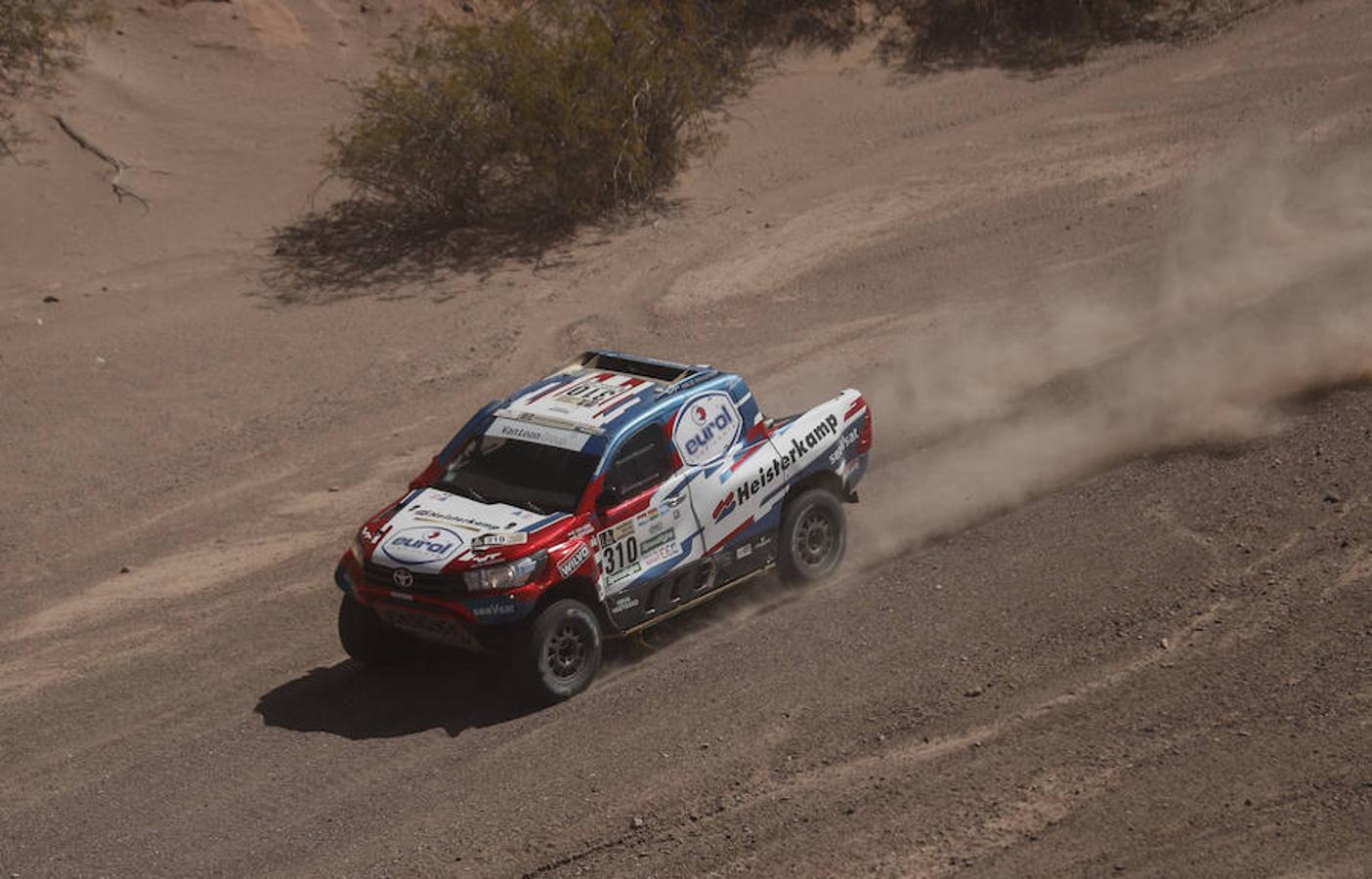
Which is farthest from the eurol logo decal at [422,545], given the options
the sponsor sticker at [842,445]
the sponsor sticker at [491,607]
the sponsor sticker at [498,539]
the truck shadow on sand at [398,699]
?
the sponsor sticker at [842,445]

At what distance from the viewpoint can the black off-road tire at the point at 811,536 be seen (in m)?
12.3

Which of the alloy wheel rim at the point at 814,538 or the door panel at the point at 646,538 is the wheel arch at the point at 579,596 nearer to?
the door panel at the point at 646,538

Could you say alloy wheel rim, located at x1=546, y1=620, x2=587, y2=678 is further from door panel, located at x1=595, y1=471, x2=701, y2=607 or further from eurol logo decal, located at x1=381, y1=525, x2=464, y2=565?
eurol logo decal, located at x1=381, y1=525, x2=464, y2=565

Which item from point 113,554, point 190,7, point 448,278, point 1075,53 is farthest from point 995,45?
point 113,554

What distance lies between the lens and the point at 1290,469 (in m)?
13.3

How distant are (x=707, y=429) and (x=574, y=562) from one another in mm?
1664

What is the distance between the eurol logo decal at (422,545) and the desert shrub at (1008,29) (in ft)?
61.2

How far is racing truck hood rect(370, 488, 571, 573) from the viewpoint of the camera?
10.6m

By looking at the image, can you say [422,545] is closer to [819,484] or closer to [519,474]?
[519,474]

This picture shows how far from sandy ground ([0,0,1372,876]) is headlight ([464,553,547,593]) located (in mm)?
957

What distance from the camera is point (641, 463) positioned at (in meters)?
11.5

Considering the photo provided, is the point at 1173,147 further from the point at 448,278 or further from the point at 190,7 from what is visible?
the point at 190,7

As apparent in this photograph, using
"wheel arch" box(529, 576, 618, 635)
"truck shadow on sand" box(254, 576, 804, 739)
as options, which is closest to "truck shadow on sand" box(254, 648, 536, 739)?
"truck shadow on sand" box(254, 576, 804, 739)

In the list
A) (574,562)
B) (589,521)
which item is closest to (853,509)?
(589,521)
